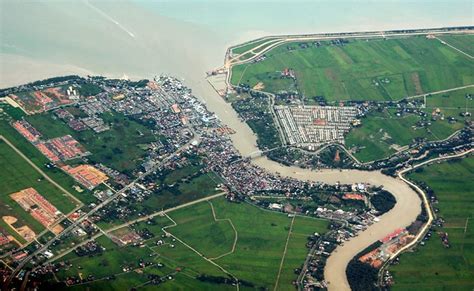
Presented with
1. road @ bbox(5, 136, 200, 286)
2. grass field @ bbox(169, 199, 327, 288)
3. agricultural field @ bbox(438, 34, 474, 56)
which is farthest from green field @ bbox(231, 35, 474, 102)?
grass field @ bbox(169, 199, 327, 288)

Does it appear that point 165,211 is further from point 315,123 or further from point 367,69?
point 367,69

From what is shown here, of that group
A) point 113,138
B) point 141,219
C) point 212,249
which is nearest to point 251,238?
point 212,249

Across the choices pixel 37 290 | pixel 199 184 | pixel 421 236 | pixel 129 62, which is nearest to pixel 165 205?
pixel 199 184

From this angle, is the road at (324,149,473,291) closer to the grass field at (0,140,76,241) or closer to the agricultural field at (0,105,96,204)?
the agricultural field at (0,105,96,204)

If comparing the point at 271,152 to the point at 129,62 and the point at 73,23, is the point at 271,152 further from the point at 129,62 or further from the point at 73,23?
the point at 73,23

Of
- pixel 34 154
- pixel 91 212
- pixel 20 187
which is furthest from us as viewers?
pixel 34 154

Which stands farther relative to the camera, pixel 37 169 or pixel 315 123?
pixel 315 123
